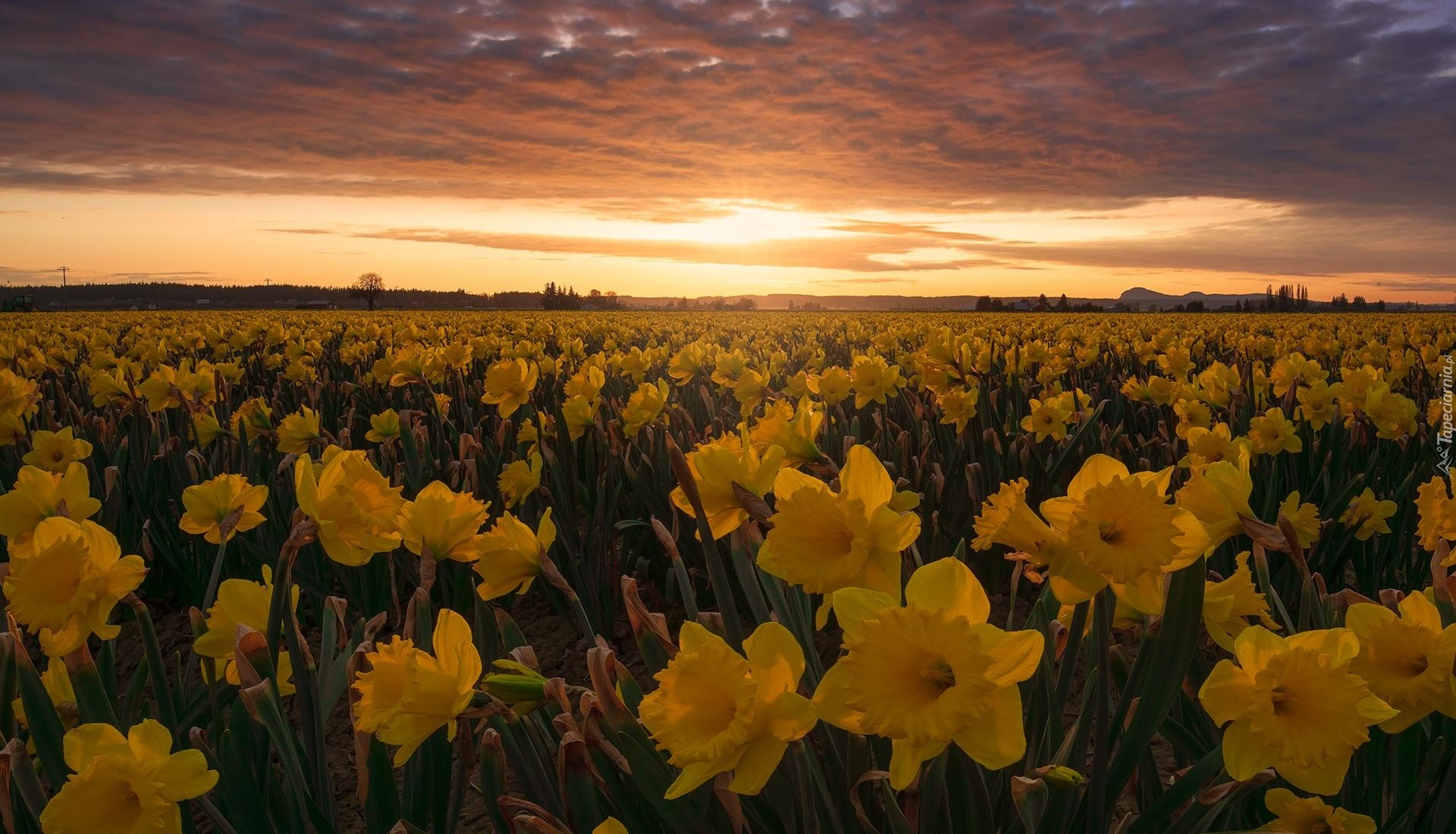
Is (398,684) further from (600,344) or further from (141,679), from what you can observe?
(600,344)

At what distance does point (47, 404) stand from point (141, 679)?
4.47 metres

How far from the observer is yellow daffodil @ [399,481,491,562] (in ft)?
4.89

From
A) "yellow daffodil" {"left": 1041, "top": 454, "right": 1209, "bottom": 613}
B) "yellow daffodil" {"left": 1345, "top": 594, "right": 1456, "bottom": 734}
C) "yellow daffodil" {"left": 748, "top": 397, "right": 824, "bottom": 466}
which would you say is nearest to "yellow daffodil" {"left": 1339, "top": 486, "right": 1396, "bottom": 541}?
"yellow daffodil" {"left": 1345, "top": 594, "right": 1456, "bottom": 734}

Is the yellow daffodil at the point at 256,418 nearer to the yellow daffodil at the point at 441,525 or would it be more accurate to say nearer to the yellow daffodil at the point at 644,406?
the yellow daffodil at the point at 644,406

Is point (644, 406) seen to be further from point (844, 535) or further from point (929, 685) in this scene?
point (929, 685)

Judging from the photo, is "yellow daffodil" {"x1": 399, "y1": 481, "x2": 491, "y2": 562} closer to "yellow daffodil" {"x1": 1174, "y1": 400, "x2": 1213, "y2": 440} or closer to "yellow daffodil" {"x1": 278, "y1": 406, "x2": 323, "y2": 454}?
"yellow daffodil" {"x1": 278, "y1": 406, "x2": 323, "y2": 454}

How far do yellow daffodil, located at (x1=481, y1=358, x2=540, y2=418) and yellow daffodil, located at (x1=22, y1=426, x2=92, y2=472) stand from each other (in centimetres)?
135

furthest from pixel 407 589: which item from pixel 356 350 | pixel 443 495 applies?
pixel 356 350

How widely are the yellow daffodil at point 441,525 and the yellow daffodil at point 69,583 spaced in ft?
1.26

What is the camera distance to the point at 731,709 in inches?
39.6

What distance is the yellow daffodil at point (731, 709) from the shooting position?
0.93 m

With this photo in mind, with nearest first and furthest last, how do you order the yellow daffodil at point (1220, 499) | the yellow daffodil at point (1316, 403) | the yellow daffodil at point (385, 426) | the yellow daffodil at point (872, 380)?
the yellow daffodil at point (1220, 499)
the yellow daffodil at point (872, 380)
the yellow daffodil at point (385, 426)
the yellow daffodil at point (1316, 403)

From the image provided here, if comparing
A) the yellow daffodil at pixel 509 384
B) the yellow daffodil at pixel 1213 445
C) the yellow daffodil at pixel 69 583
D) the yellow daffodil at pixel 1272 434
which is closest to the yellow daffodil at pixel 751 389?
the yellow daffodil at pixel 509 384

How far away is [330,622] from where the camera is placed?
1.65 metres
